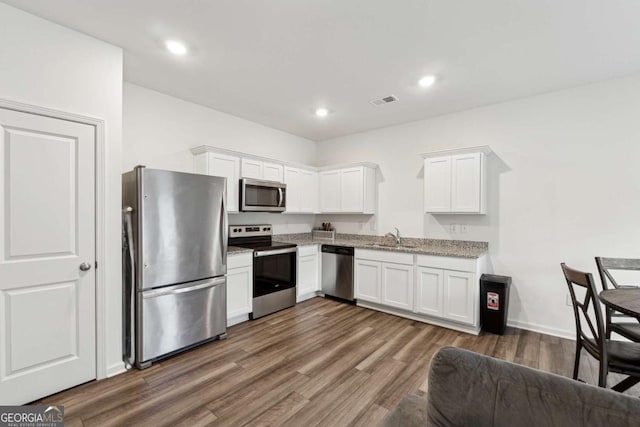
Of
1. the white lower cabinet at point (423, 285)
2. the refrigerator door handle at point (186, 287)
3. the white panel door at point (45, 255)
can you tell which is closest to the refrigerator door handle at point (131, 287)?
the refrigerator door handle at point (186, 287)

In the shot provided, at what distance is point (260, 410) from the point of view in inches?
78.6

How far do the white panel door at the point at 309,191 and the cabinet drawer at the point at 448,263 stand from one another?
6.58 feet

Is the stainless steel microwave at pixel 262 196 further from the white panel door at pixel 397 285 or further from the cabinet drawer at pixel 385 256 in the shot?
the white panel door at pixel 397 285

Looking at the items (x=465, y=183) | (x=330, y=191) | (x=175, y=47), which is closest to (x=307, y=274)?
(x=330, y=191)

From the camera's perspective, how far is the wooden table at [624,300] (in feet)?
5.50

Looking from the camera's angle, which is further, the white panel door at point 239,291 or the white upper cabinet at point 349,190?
the white upper cabinet at point 349,190

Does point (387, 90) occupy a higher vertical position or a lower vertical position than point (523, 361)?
higher

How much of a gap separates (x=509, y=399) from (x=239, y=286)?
9.72 feet

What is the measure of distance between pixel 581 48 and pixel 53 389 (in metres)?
4.98

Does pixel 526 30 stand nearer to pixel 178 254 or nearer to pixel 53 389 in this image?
pixel 178 254

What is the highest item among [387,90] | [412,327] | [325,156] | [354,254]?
[387,90]

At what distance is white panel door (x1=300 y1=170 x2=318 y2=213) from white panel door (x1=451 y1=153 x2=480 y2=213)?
2.20 meters

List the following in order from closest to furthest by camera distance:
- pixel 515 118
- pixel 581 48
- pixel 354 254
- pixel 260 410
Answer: pixel 260 410 < pixel 581 48 < pixel 515 118 < pixel 354 254

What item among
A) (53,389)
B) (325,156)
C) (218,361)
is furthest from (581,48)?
(53,389)
